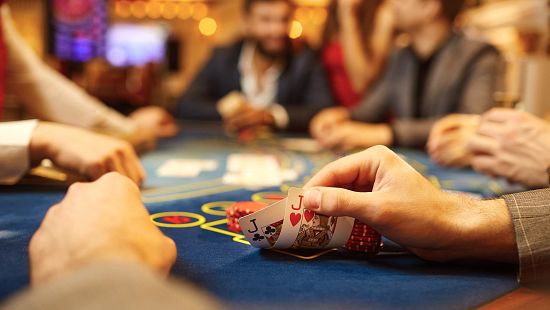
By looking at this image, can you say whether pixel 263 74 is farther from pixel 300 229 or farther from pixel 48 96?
pixel 300 229

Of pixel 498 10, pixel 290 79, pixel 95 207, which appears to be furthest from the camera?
pixel 498 10

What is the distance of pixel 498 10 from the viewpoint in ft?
19.8

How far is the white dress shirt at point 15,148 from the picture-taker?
144 centimetres

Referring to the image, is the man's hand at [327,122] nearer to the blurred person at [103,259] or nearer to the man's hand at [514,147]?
the man's hand at [514,147]


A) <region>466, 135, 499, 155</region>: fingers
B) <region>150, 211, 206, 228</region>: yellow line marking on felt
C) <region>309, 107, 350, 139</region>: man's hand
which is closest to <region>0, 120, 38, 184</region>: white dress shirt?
<region>150, 211, 206, 228</region>: yellow line marking on felt

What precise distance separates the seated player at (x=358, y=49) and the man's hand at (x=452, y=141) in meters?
1.89

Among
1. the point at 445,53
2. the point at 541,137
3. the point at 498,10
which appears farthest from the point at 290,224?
the point at 498,10

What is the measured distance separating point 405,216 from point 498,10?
5.83 metres

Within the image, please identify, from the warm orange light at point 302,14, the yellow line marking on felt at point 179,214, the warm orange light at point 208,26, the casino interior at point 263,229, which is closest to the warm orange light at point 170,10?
the warm orange light at point 208,26

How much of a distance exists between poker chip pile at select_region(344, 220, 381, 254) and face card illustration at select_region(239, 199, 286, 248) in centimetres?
15

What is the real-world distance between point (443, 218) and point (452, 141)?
1282 millimetres

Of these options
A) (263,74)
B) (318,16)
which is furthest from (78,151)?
(318,16)

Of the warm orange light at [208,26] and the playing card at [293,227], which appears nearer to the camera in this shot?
the playing card at [293,227]

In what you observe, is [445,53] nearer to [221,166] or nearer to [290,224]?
[221,166]
